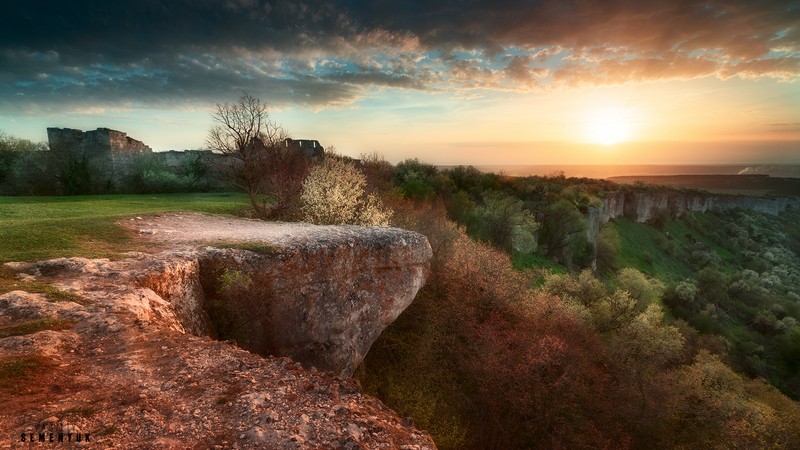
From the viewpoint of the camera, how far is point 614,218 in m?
61.8

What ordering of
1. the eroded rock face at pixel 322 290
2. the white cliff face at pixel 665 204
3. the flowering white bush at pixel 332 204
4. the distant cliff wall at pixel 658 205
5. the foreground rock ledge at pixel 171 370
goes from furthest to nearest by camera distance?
1. the white cliff face at pixel 665 204
2. the distant cliff wall at pixel 658 205
3. the flowering white bush at pixel 332 204
4. the eroded rock face at pixel 322 290
5. the foreground rock ledge at pixel 171 370

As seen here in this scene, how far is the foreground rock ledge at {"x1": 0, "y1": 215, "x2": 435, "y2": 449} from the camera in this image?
12.9 feet

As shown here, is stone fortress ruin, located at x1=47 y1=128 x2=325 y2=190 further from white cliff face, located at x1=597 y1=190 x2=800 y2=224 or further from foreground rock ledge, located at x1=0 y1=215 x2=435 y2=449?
white cliff face, located at x1=597 y1=190 x2=800 y2=224

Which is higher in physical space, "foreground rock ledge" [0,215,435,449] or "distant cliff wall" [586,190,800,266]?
"foreground rock ledge" [0,215,435,449]

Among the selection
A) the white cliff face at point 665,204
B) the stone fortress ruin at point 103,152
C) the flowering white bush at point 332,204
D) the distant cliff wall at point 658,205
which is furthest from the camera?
the white cliff face at point 665,204

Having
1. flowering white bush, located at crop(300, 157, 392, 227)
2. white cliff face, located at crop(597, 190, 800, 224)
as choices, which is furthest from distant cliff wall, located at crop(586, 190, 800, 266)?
flowering white bush, located at crop(300, 157, 392, 227)

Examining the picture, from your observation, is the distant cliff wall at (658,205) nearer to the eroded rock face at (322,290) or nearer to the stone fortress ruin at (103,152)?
the eroded rock face at (322,290)

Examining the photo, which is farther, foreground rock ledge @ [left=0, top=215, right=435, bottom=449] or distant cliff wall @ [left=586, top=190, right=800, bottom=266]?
distant cliff wall @ [left=586, top=190, right=800, bottom=266]

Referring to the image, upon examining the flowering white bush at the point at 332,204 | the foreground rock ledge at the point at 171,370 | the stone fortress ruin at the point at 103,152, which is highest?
the stone fortress ruin at the point at 103,152

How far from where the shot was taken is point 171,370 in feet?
16.0

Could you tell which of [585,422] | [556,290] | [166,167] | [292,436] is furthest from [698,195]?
[292,436]

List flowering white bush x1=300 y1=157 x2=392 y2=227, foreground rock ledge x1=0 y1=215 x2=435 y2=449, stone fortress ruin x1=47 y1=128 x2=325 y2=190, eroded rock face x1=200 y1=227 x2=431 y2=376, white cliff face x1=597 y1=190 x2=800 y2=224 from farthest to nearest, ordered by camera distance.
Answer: white cliff face x1=597 y1=190 x2=800 y2=224, stone fortress ruin x1=47 y1=128 x2=325 y2=190, flowering white bush x1=300 y1=157 x2=392 y2=227, eroded rock face x1=200 y1=227 x2=431 y2=376, foreground rock ledge x1=0 y1=215 x2=435 y2=449

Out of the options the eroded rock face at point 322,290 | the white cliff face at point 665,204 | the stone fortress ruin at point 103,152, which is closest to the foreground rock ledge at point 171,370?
the eroded rock face at point 322,290

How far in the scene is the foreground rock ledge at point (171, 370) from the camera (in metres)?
3.93
